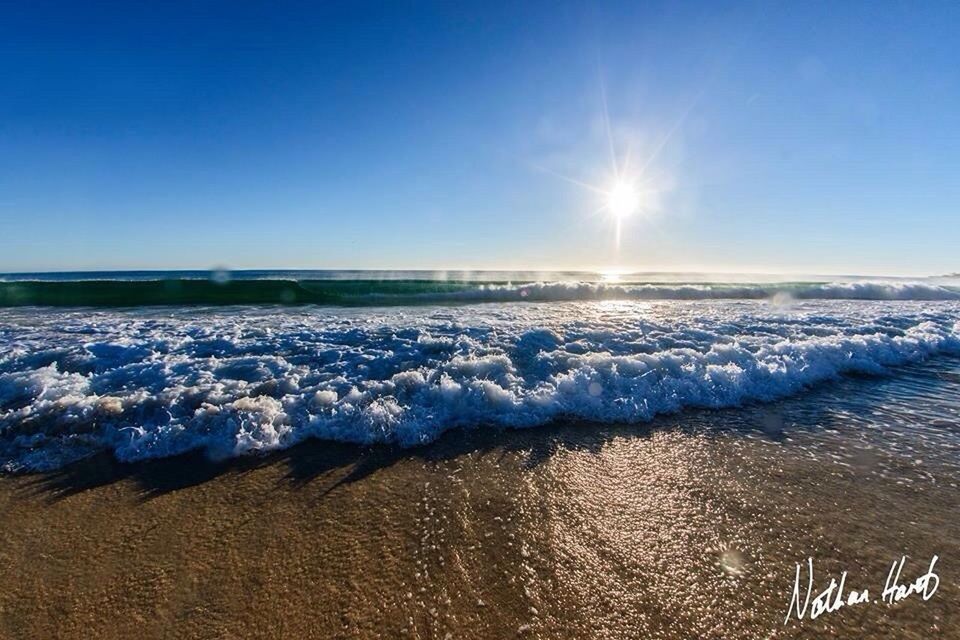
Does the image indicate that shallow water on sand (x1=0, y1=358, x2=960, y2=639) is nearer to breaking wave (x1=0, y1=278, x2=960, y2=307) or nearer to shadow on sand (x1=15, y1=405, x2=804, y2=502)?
shadow on sand (x1=15, y1=405, x2=804, y2=502)

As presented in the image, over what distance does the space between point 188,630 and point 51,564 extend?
121 centimetres

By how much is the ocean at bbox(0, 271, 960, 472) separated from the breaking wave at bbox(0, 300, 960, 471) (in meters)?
0.02

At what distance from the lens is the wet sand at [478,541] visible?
7.17 feet

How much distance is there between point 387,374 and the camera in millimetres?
5516

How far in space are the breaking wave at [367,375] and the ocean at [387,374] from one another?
0.02 meters

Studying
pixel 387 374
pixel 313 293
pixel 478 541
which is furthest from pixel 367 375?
pixel 313 293

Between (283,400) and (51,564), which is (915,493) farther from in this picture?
(51,564)

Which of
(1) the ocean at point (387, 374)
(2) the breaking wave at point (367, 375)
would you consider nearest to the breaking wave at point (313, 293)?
(1) the ocean at point (387, 374)

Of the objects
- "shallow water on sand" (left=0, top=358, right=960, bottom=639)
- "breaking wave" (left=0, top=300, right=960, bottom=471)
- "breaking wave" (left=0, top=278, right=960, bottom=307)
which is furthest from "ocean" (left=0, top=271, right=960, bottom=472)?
"breaking wave" (left=0, top=278, right=960, bottom=307)

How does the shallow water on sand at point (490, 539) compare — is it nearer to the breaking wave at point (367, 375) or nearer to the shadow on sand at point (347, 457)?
the shadow on sand at point (347, 457)

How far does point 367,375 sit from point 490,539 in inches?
127

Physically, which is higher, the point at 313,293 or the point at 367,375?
the point at 313,293

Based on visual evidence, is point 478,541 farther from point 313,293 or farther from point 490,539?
point 313,293


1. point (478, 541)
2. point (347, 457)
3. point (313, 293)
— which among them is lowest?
point (478, 541)
